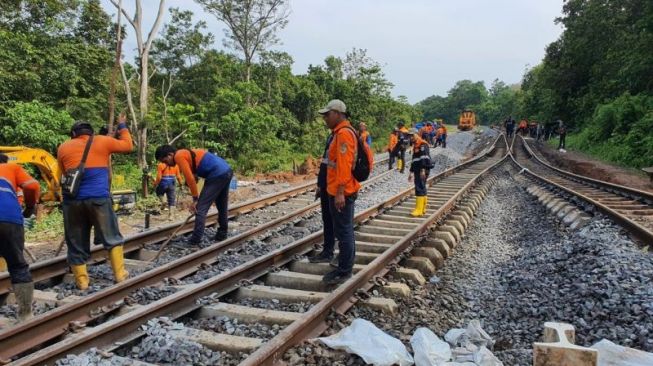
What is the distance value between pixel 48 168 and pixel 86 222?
4793 mm

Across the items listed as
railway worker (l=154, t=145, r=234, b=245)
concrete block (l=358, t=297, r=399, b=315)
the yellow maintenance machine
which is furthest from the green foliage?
the yellow maintenance machine

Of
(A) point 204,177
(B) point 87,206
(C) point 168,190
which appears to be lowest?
(C) point 168,190

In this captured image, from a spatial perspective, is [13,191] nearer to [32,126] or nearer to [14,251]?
[14,251]

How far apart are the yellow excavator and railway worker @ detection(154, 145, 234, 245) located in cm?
303

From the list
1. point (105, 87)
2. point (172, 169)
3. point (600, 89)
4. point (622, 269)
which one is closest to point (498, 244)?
point (622, 269)

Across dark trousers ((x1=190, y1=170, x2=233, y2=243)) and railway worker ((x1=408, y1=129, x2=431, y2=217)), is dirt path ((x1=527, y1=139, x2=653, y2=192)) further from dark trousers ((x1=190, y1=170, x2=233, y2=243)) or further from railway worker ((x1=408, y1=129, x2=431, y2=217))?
dark trousers ((x1=190, y1=170, x2=233, y2=243))

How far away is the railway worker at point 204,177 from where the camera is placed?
675cm

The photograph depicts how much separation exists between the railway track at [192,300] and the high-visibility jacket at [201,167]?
0.95 meters

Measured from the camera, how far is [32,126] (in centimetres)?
1470

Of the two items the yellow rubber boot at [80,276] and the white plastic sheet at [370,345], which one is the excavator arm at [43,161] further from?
the white plastic sheet at [370,345]

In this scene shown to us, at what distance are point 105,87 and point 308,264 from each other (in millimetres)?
17810

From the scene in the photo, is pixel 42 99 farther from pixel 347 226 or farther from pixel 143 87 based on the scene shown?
pixel 347 226

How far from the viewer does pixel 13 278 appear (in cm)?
424

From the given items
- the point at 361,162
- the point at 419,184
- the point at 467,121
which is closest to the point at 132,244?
the point at 361,162
